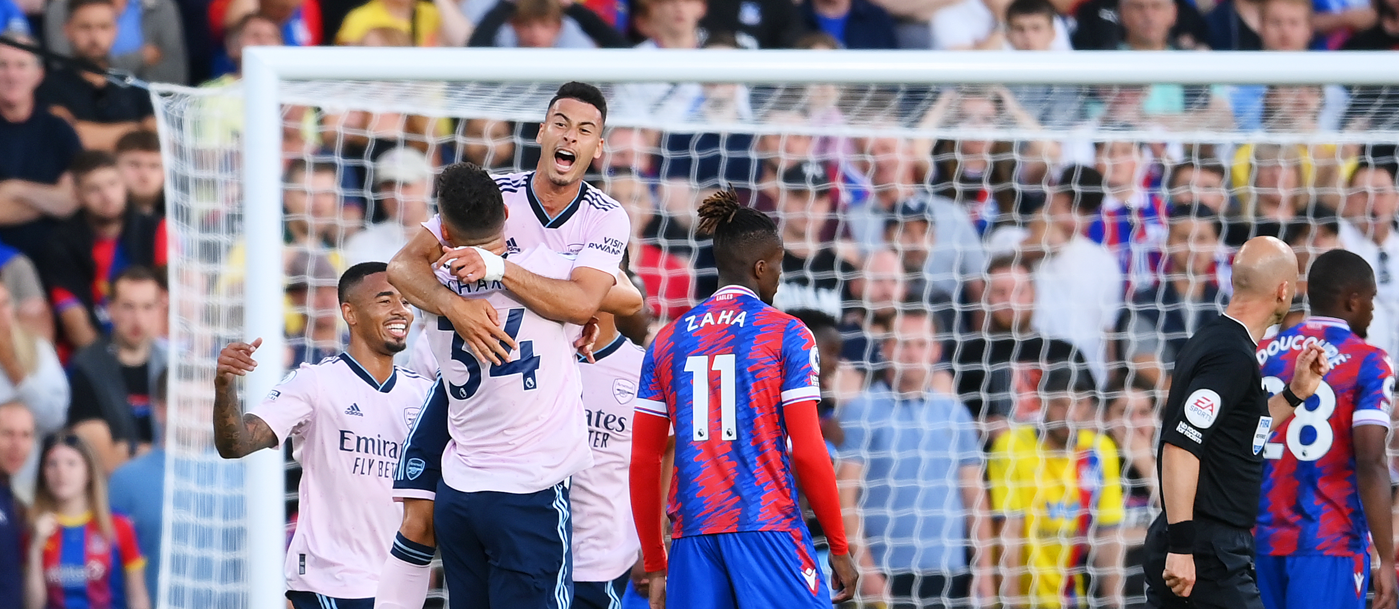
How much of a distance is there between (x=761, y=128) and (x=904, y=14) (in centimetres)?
245

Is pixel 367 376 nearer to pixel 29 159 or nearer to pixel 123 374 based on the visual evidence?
pixel 123 374

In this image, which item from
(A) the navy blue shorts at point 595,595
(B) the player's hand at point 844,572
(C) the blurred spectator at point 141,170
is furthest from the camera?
(C) the blurred spectator at point 141,170

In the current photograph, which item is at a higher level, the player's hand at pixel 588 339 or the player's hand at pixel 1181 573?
the player's hand at pixel 588 339

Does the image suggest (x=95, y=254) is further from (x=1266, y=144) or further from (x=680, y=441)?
(x=1266, y=144)

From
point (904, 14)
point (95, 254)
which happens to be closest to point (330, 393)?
point (95, 254)

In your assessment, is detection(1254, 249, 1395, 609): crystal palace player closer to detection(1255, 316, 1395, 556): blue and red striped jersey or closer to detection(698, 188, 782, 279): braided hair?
detection(1255, 316, 1395, 556): blue and red striped jersey

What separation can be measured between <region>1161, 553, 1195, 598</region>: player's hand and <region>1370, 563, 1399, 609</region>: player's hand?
146 centimetres

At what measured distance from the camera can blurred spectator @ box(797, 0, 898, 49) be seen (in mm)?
9695

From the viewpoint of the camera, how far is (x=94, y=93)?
8.30 metres

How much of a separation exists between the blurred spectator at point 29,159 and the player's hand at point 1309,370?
6166mm

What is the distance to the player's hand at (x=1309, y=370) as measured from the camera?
523 cm

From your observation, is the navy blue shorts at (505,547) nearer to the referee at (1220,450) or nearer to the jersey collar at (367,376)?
the jersey collar at (367,376)

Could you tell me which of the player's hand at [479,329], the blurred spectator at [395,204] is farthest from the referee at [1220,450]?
the blurred spectator at [395,204]

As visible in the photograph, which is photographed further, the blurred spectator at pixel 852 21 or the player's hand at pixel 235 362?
the blurred spectator at pixel 852 21
